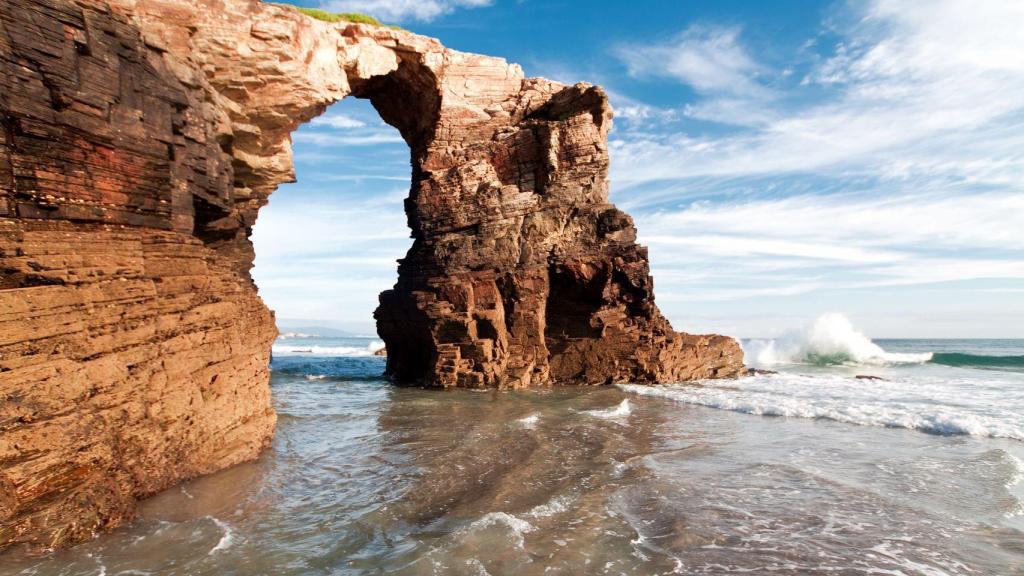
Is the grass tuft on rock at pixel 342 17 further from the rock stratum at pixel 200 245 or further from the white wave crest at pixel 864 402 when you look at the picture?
the white wave crest at pixel 864 402

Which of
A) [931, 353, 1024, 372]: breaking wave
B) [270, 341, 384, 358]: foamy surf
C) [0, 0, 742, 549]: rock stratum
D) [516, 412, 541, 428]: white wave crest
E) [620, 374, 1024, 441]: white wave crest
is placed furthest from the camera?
[270, 341, 384, 358]: foamy surf

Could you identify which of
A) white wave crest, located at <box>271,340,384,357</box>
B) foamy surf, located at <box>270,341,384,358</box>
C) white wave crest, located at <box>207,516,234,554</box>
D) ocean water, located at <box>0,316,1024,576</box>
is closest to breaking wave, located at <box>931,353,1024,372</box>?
ocean water, located at <box>0,316,1024,576</box>

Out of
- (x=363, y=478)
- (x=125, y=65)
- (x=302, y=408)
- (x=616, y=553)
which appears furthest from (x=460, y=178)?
(x=616, y=553)

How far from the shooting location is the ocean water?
5.47m

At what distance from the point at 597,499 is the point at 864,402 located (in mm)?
13660

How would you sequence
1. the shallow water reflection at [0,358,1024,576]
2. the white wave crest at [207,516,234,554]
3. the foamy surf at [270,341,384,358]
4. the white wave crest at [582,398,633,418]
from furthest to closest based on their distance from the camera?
the foamy surf at [270,341,384,358] < the white wave crest at [582,398,633,418] < the white wave crest at [207,516,234,554] < the shallow water reflection at [0,358,1024,576]

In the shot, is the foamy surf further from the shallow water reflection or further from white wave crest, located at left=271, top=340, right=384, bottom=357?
the shallow water reflection

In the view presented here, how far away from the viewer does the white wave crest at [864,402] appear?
12789 millimetres

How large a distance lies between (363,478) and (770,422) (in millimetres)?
10702

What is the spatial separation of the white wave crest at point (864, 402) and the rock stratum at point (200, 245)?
3.21 meters

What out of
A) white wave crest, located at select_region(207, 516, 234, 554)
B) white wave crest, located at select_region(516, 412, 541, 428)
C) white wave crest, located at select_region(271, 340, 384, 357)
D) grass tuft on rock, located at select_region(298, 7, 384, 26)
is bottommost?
white wave crest, located at select_region(271, 340, 384, 357)

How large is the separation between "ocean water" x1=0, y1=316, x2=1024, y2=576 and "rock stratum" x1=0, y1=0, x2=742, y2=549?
3.17 ft

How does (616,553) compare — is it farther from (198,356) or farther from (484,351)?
(484,351)

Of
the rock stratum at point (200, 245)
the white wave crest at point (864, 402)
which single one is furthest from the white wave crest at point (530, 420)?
the white wave crest at point (864, 402)
